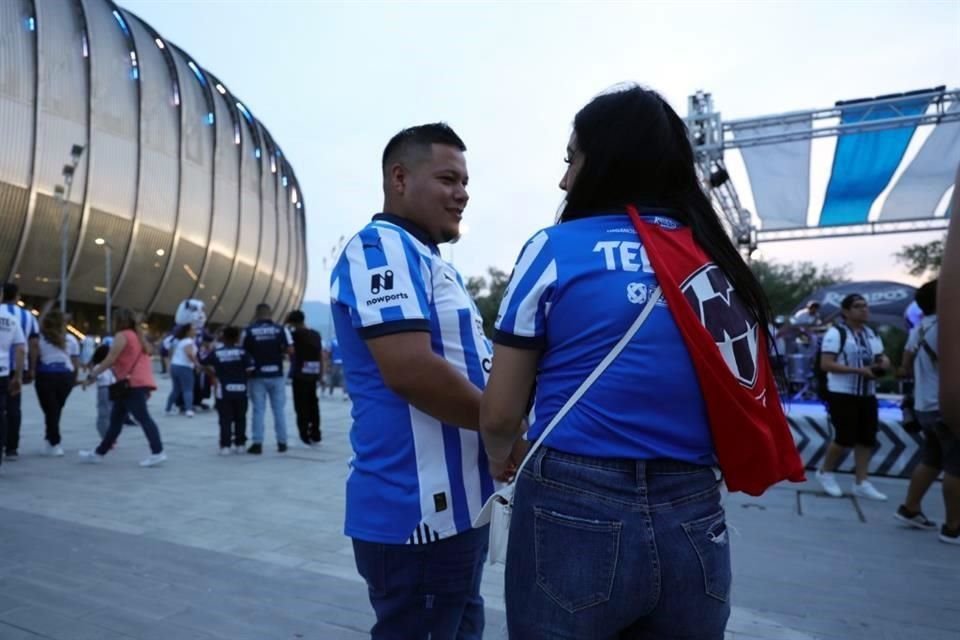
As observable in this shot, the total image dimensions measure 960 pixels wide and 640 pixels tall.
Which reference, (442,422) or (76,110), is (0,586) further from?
(76,110)

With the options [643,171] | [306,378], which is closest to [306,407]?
[306,378]

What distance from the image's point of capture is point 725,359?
131 cm

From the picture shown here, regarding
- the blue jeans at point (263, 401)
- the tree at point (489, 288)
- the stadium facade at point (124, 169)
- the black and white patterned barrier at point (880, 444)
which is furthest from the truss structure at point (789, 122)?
the tree at point (489, 288)

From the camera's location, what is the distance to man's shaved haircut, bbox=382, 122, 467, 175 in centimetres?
193

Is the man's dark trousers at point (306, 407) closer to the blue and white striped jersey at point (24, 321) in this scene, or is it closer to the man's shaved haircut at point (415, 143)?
the blue and white striped jersey at point (24, 321)

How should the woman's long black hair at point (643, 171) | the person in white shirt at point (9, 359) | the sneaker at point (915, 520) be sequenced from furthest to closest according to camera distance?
the person in white shirt at point (9, 359), the sneaker at point (915, 520), the woman's long black hair at point (643, 171)

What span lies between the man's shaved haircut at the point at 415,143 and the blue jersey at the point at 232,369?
7.51m

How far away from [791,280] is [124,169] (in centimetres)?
4624

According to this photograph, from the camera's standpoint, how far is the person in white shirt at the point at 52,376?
326 inches

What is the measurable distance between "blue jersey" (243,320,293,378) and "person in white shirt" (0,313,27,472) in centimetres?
255

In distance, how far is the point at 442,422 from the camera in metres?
1.71

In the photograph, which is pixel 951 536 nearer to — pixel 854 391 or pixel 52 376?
pixel 854 391

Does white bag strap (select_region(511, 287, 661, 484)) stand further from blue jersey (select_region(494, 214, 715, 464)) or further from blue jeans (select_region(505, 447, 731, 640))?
blue jeans (select_region(505, 447, 731, 640))

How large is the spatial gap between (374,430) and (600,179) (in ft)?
2.87
